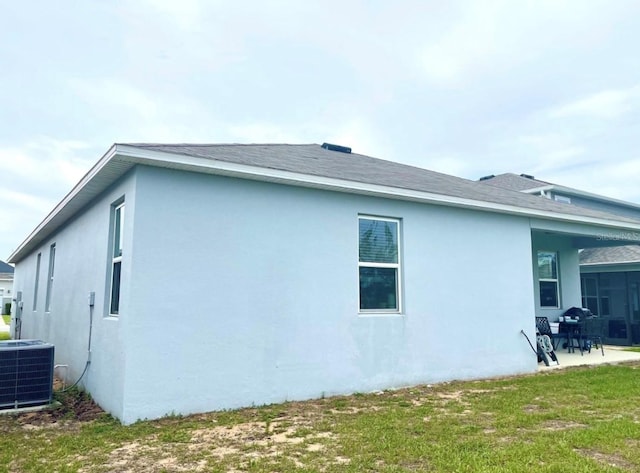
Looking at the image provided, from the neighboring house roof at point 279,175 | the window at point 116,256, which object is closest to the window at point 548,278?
the neighboring house roof at point 279,175

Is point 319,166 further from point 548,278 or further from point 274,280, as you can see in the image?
point 548,278

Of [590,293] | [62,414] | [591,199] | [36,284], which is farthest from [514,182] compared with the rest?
[62,414]

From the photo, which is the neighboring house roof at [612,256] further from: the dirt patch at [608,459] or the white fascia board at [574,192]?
the dirt patch at [608,459]

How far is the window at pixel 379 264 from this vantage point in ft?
22.9

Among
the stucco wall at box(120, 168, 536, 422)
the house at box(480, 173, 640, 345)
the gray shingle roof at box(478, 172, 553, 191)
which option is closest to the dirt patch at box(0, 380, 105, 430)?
the stucco wall at box(120, 168, 536, 422)

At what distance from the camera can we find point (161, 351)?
531 cm

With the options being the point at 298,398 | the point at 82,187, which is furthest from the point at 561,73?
the point at 82,187

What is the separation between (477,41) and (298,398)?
7753 mm

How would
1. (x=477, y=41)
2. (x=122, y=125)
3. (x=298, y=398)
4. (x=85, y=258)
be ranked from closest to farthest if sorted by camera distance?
(x=298, y=398), (x=85, y=258), (x=477, y=41), (x=122, y=125)

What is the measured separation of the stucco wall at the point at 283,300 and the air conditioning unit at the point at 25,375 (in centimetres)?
174

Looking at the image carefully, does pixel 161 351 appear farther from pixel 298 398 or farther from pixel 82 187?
pixel 82 187

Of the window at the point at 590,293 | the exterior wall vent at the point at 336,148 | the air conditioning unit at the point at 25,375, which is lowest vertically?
the air conditioning unit at the point at 25,375

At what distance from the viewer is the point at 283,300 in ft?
20.3

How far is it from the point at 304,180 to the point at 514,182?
575 inches
